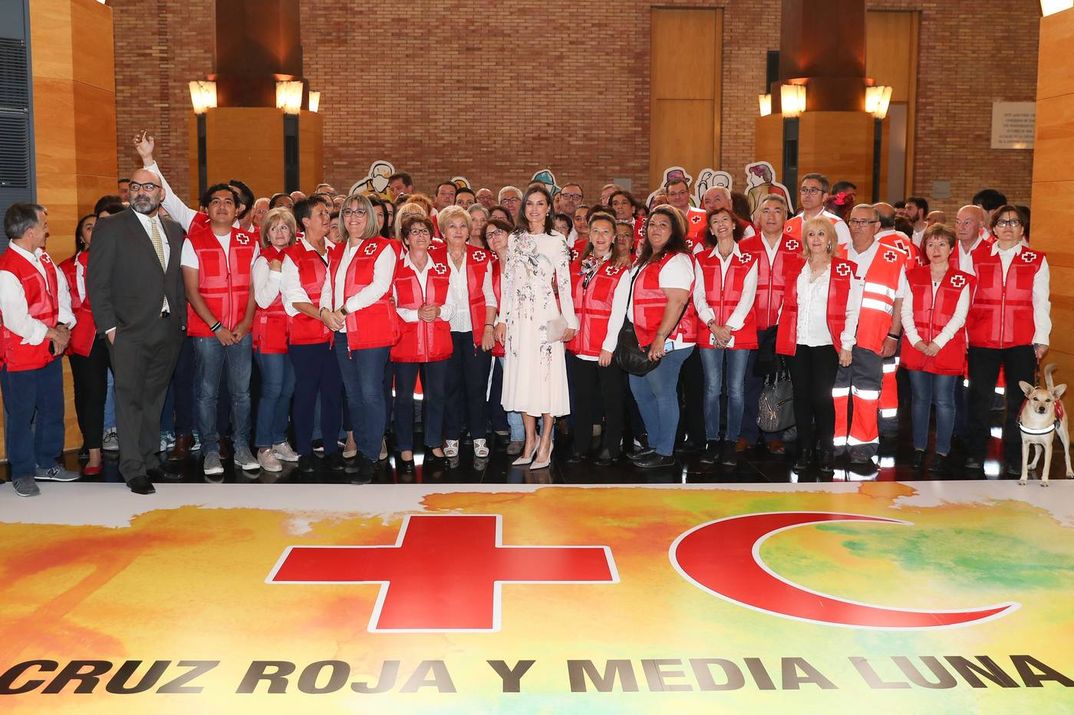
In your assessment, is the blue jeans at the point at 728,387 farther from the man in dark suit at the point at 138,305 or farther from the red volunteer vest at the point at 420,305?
the man in dark suit at the point at 138,305

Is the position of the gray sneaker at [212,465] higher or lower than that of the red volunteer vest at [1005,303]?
lower

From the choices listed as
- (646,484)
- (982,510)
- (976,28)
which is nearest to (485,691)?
(646,484)

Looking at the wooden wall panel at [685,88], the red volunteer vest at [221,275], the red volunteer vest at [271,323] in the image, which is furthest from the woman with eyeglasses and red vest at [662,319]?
the wooden wall panel at [685,88]

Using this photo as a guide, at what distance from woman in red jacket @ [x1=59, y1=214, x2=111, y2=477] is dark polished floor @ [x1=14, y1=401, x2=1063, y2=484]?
0.60 feet

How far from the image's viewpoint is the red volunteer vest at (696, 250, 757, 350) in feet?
21.7

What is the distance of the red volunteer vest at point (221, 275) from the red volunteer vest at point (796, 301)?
3212 millimetres

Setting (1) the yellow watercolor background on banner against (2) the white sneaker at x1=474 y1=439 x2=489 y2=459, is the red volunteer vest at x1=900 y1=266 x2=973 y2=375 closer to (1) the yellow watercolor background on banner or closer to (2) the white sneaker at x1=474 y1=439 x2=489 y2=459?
(1) the yellow watercolor background on banner

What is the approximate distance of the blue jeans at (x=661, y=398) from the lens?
21.4ft

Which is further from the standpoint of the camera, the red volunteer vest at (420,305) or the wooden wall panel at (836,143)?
the wooden wall panel at (836,143)

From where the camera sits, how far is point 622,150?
16.4 meters

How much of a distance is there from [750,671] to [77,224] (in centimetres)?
533

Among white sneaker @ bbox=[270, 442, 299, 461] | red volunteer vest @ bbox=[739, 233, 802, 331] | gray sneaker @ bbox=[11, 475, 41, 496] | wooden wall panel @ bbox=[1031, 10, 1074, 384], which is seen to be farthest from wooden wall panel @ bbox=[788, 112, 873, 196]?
gray sneaker @ bbox=[11, 475, 41, 496]

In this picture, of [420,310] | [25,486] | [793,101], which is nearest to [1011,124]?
[793,101]

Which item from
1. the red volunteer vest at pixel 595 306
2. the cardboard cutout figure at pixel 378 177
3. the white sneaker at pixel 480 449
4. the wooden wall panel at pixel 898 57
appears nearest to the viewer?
the red volunteer vest at pixel 595 306
